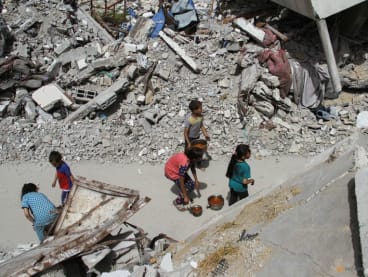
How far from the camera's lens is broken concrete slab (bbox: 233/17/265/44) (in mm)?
9961

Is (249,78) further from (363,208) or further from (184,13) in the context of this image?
(363,208)

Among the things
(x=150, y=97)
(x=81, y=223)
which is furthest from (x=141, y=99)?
(x=81, y=223)

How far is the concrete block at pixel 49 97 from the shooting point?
9.43 m

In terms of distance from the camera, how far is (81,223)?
18.7ft

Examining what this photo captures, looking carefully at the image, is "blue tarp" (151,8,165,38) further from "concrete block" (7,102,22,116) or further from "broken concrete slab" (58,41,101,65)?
"concrete block" (7,102,22,116)

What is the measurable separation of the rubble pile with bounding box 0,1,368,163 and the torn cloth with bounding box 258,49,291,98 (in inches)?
1.1

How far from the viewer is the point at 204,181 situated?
802 cm

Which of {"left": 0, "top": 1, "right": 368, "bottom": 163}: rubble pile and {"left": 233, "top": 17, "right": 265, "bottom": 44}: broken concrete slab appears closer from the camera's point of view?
{"left": 0, "top": 1, "right": 368, "bottom": 163}: rubble pile

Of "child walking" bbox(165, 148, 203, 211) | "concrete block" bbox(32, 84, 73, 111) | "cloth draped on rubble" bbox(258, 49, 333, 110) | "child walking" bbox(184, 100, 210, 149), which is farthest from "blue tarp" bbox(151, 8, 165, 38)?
"child walking" bbox(165, 148, 203, 211)

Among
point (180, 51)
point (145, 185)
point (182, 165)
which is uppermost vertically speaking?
point (180, 51)

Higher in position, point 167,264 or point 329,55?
point 329,55

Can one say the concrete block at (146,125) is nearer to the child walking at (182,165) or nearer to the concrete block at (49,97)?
the concrete block at (49,97)

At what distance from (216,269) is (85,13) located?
9.49 m

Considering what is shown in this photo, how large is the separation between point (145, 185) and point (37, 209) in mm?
2345
